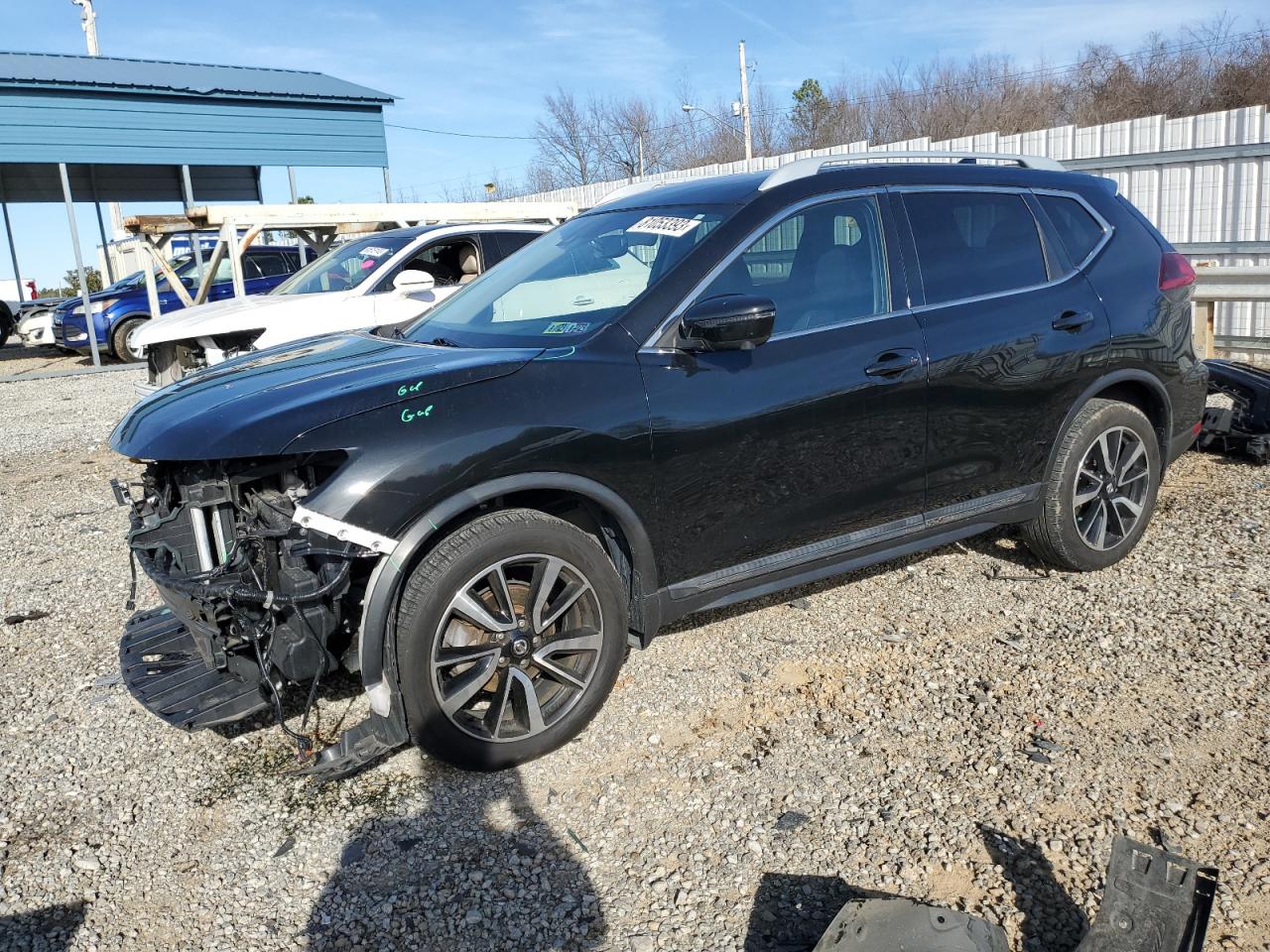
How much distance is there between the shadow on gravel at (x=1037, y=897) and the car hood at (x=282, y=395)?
2.09 metres

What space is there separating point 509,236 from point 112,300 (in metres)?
11.0

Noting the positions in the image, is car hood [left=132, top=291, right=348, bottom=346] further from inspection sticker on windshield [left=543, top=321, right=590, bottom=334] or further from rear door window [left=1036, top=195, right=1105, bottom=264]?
rear door window [left=1036, top=195, right=1105, bottom=264]

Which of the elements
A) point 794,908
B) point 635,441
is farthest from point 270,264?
point 794,908

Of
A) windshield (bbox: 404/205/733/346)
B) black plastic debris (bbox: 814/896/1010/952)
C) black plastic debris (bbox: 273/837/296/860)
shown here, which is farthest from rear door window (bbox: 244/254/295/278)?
black plastic debris (bbox: 814/896/1010/952)

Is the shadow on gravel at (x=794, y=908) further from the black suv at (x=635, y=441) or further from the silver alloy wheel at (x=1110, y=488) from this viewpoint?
the silver alloy wheel at (x=1110, y=488)

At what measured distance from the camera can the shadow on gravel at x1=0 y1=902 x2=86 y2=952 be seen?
2688 millimetres

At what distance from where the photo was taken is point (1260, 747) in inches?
129

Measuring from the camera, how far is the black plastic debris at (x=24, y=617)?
16.4ft

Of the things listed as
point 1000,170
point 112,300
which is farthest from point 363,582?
point 112,300

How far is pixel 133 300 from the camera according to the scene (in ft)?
57.3

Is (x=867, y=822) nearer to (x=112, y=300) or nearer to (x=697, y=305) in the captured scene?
(x=697, y=305)

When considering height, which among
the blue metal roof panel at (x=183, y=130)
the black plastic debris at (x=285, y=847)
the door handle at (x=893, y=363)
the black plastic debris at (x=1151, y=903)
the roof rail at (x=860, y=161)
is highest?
the blue metal roof panel at (x=183, y=130)

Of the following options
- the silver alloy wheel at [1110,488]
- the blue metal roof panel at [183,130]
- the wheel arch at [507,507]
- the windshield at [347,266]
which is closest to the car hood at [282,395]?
the wheel arch at [507,507]

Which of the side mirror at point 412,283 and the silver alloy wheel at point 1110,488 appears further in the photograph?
the side mirror at point 412,283
